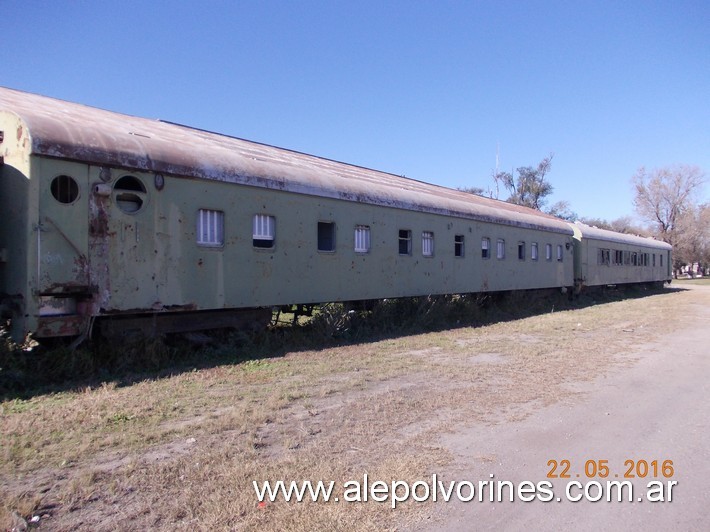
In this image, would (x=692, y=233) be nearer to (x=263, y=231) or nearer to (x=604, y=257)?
(x=604, y=257)

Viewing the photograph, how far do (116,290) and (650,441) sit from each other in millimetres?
6759

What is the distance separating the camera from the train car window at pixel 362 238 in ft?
39.2

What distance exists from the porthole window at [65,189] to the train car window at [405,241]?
7.87 meters

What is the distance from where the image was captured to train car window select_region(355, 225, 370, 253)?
11.9 m

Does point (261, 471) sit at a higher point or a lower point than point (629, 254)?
lower

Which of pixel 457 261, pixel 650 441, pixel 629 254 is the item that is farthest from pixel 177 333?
pixel 629 254

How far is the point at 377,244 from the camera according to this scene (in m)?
12.5

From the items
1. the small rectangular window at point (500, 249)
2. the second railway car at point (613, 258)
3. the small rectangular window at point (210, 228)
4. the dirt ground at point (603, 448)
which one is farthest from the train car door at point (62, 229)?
the second railway car at point (613, 258)

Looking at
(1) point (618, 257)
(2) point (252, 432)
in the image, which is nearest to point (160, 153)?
(2) point (252, 432)

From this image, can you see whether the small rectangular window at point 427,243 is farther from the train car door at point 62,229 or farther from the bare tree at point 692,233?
the bare tree at point 692,233

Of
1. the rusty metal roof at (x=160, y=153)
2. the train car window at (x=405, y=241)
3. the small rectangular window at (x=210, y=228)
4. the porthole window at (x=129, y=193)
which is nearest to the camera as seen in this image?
the rusty metal roof at (x=160, y=153)

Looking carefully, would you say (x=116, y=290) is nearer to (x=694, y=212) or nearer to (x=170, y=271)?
(x=170, y=271)

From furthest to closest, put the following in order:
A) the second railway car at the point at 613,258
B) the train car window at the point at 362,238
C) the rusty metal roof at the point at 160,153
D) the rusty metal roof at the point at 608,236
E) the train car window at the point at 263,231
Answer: the rusty metal roof at the point at 608,236
the second railway car at the point at 613,258
the train car window at the point at 362,238
the train car window at the point at 263,231
the rusty metal roof at the point at 160,153

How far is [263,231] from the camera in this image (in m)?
9.84
